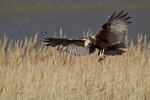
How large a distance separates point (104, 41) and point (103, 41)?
29mm

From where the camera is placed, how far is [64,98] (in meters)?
4.98

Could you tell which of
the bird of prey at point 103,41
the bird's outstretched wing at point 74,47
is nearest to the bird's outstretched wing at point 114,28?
the bird of prey at point 103,41

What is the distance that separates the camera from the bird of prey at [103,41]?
6133mm

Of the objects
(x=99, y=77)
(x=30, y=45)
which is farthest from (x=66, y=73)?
(x=30, y=45)

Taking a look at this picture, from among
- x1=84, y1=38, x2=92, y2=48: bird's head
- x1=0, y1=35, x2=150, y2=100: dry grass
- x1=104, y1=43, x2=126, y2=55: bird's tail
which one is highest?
x1=84, y1=38, x2=92, y2=48: bird's head

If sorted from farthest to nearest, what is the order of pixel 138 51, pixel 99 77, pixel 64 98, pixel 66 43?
pixel 138 51 < pixel 66 43 < pixel 99 77 < pixel 64 98

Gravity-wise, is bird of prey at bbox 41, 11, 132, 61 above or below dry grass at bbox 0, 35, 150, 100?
above

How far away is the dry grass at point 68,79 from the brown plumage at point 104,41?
0.31 meters

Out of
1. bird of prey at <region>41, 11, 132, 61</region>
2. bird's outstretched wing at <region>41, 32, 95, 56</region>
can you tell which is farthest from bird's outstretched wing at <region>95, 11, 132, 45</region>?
bird's outstretched wing at <region>41, 32, 95, 56</region>

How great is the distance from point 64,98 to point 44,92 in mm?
355

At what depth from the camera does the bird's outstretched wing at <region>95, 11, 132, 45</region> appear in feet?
20.0

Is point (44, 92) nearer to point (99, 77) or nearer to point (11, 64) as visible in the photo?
point (99, 77)

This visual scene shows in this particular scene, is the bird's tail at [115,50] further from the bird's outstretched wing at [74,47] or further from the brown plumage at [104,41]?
the bird's outstretched wing at [74,47]

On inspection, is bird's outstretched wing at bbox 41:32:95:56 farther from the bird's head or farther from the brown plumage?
the bird's head
